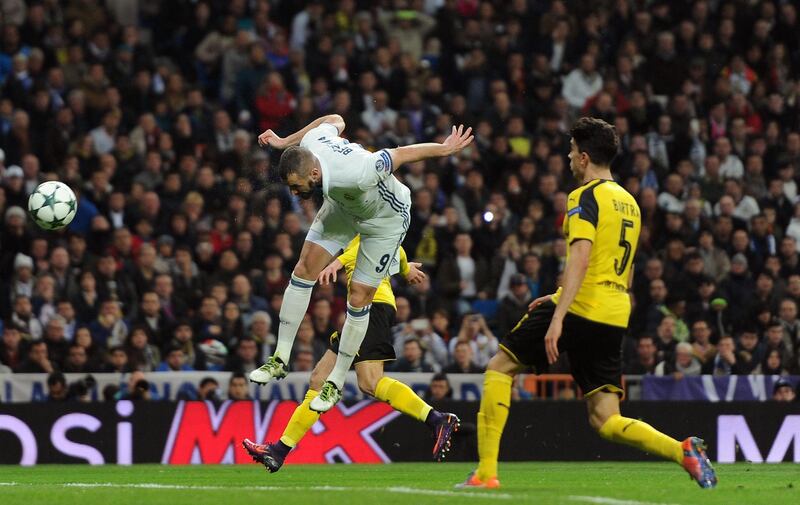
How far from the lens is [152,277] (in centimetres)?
1752

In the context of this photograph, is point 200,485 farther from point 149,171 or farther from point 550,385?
point 149,171

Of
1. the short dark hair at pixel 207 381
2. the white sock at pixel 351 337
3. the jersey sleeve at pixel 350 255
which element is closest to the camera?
the white sock at pixel 351 337

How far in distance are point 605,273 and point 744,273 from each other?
34.8ft

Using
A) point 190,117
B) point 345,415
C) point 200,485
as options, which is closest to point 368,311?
point 200,485

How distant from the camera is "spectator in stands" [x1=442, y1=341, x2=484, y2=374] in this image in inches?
671

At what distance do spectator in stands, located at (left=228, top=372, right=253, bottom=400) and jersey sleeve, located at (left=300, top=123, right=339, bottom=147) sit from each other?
5.55 meters

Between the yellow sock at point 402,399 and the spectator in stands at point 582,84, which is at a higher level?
the spectator in stands at point 582,84

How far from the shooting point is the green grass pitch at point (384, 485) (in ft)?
28.5

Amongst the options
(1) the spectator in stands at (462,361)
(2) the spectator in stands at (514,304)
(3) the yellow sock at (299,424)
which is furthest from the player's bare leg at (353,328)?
(2) the spectator in stands at (514,304)

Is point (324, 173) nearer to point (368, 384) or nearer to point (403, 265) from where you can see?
point (403, 265)

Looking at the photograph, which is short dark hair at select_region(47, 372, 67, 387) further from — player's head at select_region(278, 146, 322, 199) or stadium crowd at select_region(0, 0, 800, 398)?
player's head at select_region(278, 146, 322, 199)

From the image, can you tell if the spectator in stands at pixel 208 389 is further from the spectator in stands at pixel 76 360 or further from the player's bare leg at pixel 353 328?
the player's bare leg at pixel 353 328

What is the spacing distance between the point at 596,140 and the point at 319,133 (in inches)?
99.1

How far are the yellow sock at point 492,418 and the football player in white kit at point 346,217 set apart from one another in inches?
75.6
